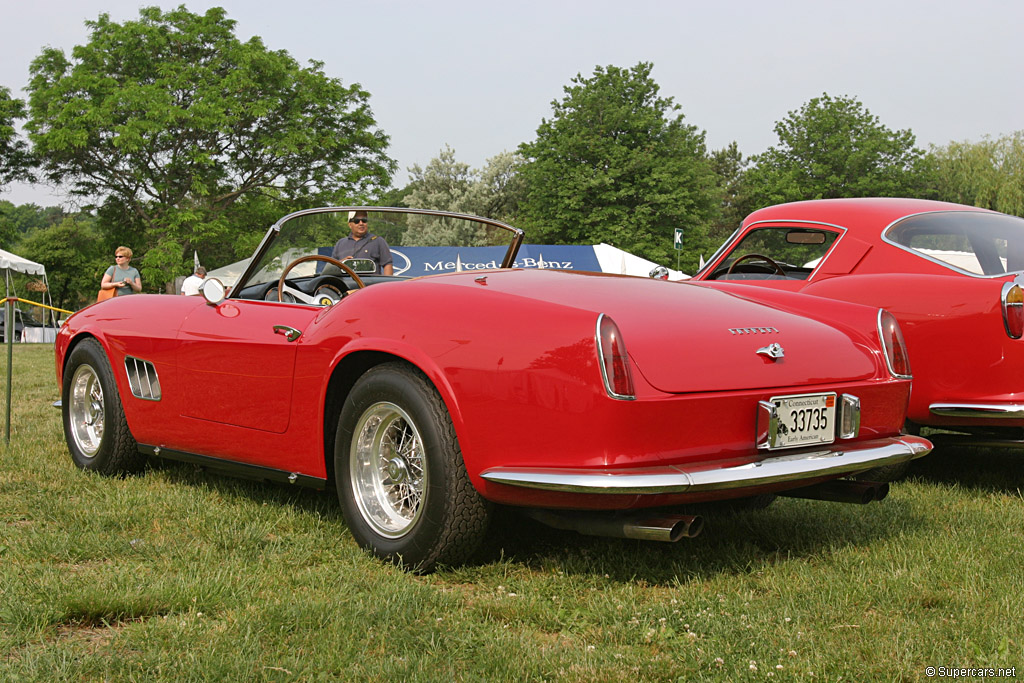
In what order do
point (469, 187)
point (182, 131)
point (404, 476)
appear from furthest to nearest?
point (469, 187) → point (182, 131) → point (404, 476)

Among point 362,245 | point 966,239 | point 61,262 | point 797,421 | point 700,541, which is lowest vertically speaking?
point 61,262

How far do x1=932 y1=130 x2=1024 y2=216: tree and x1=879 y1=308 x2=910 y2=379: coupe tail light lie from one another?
160 ft

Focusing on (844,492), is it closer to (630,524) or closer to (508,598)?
(630,524)

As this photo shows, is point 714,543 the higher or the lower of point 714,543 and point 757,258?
the lower

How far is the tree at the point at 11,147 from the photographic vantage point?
32594 millimetres

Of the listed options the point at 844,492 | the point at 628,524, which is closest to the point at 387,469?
the point at 628,524

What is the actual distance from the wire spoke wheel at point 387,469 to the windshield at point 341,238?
1.15 meters

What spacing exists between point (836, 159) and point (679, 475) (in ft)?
180

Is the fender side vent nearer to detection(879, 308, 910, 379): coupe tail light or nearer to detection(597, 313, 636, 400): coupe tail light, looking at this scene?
detection(597, 313, 636, 400): coupe tail light

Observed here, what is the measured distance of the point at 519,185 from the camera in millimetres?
58844

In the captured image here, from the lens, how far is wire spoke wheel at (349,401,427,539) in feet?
10.8

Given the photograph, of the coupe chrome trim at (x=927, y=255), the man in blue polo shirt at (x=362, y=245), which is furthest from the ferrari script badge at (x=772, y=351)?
the coupe chrome trim at (x=927, y=255)

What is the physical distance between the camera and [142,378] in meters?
4.55

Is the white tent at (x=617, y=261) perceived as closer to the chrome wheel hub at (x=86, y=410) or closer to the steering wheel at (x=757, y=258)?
the steering wheel at (x=757, y=258)
